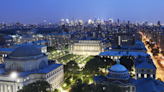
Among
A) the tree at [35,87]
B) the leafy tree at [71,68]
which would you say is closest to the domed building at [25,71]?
the leafy tree at [71,68]

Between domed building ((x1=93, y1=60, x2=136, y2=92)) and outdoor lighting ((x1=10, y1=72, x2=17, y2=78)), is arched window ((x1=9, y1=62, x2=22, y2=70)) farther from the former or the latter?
domed building ((x1=93, y1=60, x2=136, y2=92))

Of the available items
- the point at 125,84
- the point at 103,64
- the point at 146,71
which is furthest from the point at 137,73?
the point at 125,84

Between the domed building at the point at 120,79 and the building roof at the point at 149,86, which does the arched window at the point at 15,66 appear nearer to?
the domed building at the point at 120,79

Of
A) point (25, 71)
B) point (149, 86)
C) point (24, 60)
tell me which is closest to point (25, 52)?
point (24, 60)

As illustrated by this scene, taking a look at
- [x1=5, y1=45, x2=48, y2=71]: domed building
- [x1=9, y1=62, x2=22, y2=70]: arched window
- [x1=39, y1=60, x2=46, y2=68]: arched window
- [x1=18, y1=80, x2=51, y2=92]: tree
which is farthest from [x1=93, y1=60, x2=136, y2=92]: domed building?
[x1=9, y1=62, x2=22, y2=70]: arched window

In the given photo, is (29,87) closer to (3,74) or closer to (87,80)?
(3,74)
